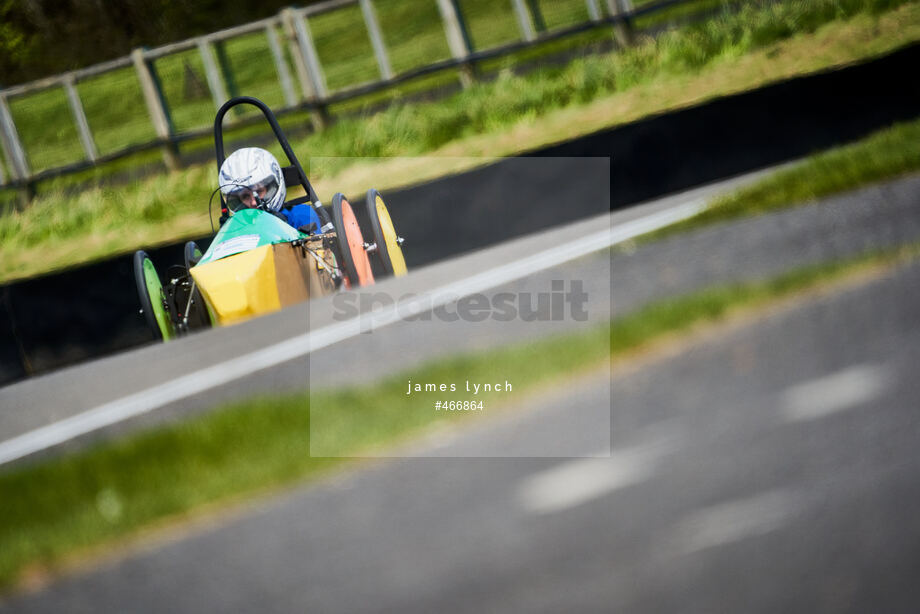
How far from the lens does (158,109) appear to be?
11703mm

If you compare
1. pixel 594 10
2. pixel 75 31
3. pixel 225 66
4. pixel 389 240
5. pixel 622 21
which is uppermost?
pixel 75 31

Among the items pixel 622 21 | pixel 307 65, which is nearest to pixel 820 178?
pixel 622 21

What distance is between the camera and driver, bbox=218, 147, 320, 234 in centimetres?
584

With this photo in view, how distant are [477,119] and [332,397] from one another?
575 cm

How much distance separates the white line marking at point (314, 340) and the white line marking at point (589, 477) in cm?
204

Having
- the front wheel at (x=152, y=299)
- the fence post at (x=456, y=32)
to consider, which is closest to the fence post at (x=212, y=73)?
the fence post at (x=456, y=32)

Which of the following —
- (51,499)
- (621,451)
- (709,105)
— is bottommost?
(621,451)

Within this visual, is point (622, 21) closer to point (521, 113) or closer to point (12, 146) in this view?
point (521, 113)

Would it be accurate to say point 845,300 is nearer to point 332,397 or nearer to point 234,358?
point 332,397

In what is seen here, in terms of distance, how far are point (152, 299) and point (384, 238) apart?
142cm

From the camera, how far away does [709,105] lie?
275 inches

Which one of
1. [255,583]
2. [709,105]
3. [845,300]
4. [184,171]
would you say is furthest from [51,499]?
[184,171]

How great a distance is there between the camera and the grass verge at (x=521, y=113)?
9.23 m

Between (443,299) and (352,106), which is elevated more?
(352,106)
